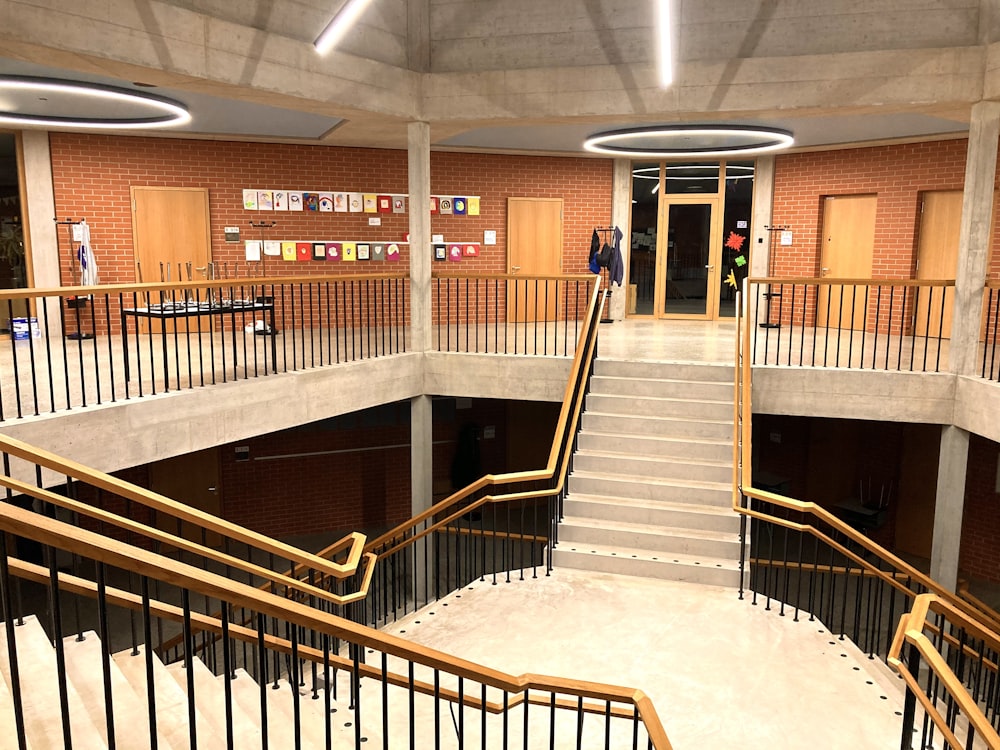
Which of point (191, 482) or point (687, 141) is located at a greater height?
point (687, 141)

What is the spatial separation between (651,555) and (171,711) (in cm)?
479

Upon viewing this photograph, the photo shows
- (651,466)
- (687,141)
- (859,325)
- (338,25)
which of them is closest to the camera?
(338,25)

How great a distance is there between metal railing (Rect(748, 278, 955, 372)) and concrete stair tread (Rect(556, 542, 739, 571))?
8.79 feet

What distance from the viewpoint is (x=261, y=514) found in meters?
12.8

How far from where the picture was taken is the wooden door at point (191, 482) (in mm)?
11835

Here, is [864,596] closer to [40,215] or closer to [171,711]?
[171,711]

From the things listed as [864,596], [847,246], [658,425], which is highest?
[847,246]

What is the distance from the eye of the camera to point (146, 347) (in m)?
9.67

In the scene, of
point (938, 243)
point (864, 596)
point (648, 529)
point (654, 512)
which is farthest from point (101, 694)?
point (938, 243)

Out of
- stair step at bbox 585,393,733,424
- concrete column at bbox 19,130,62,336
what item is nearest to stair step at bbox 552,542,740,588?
stair step at bbox 585,393,733,424

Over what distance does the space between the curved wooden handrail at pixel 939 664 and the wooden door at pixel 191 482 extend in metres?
10.0

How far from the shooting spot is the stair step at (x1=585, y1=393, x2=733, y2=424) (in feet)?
28.3

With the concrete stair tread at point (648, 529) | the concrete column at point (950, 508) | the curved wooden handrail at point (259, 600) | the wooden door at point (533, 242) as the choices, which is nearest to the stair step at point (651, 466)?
the concrete stair tread at point (648, 529)

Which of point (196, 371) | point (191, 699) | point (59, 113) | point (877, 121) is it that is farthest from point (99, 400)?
point (877, 121)
